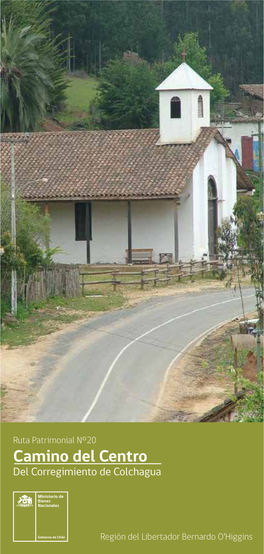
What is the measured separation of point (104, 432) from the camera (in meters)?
21.0

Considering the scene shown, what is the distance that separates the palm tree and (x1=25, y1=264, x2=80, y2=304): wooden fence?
67.5ft

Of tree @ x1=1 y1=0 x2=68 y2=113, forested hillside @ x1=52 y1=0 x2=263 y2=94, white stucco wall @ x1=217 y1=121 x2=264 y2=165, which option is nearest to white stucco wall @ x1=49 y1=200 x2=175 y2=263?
tree @ x1=1 y1=0 x2=68 y2=113

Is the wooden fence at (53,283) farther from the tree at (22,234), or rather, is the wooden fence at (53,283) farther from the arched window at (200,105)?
the arched window at (200,105)

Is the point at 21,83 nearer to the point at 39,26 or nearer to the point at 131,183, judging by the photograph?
the point at 131,183

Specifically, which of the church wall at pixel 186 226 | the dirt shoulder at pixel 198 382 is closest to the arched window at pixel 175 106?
the church wall at pixel 186 226

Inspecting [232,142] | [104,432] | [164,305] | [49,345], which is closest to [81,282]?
[164,305]

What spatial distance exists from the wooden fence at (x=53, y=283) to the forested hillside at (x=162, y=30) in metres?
58.9

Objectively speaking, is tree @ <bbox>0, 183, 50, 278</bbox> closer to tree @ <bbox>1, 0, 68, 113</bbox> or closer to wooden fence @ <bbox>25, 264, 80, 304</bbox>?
wooden fence @ <bbox>25, 264, 80, 304</bbox>

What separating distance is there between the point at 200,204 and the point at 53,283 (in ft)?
46.5

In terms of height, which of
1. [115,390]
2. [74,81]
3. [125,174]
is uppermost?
[74,81]

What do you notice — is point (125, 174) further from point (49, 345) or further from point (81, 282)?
point (49, 345)

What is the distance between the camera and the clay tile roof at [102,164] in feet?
175

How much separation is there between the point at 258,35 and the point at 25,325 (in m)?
80.2

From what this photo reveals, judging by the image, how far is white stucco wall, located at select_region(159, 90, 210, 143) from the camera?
5647cm
